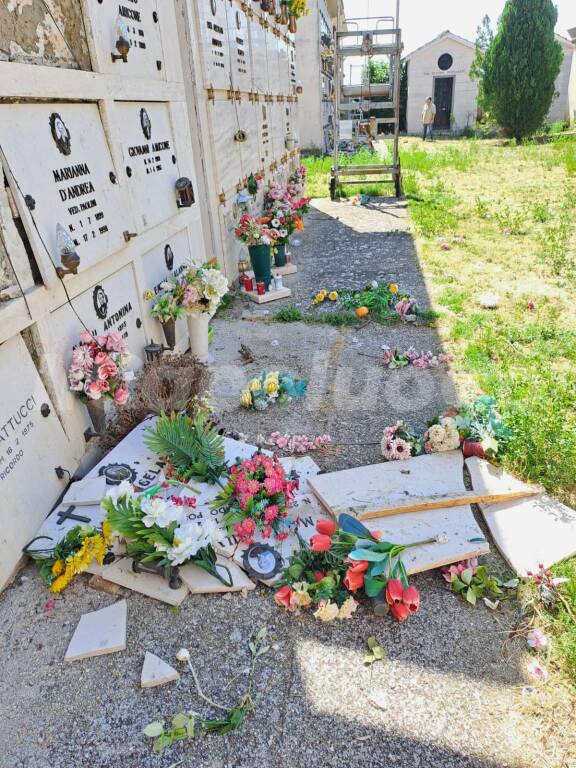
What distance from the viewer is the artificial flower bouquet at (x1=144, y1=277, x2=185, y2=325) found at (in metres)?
3.79

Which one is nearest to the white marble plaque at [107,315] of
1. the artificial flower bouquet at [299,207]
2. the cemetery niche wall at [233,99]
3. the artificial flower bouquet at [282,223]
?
the cemetery niche wall at [233,99]

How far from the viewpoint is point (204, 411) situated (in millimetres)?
3260

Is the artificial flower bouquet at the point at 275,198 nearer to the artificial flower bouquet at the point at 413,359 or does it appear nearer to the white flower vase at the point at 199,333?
the white flower vase at the point at 199,333

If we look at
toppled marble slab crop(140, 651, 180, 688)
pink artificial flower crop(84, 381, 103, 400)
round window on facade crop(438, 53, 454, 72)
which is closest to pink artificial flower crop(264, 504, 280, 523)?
toppled marble slab crop(140, 651, 180, 688)

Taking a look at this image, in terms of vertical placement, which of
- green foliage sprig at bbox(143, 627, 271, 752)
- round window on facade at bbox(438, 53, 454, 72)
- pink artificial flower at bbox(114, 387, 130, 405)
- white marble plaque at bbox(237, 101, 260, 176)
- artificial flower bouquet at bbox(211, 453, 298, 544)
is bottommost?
green foliage sprig at bbox(143, 627, 271, 752)

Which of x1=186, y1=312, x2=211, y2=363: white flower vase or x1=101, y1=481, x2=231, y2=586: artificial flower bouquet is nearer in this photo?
x1=101, y1=481, x2=231, y2=586: artificial flower bouquet

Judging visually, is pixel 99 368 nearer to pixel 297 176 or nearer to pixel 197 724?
pixel 197 724

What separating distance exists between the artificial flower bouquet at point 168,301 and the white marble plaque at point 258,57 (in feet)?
14.4

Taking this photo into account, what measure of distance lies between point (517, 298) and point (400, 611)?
4.09m

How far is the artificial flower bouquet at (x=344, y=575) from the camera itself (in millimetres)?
2086

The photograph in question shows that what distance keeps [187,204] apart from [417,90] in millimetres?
27603

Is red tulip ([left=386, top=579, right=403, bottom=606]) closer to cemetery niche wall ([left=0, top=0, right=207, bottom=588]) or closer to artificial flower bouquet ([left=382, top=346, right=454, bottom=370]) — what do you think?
cemetery niche wall ([left=0, top=0, right=207, bottom=588])

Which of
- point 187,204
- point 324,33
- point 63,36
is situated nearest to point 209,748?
point 63,36

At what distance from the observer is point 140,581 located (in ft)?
7.39
